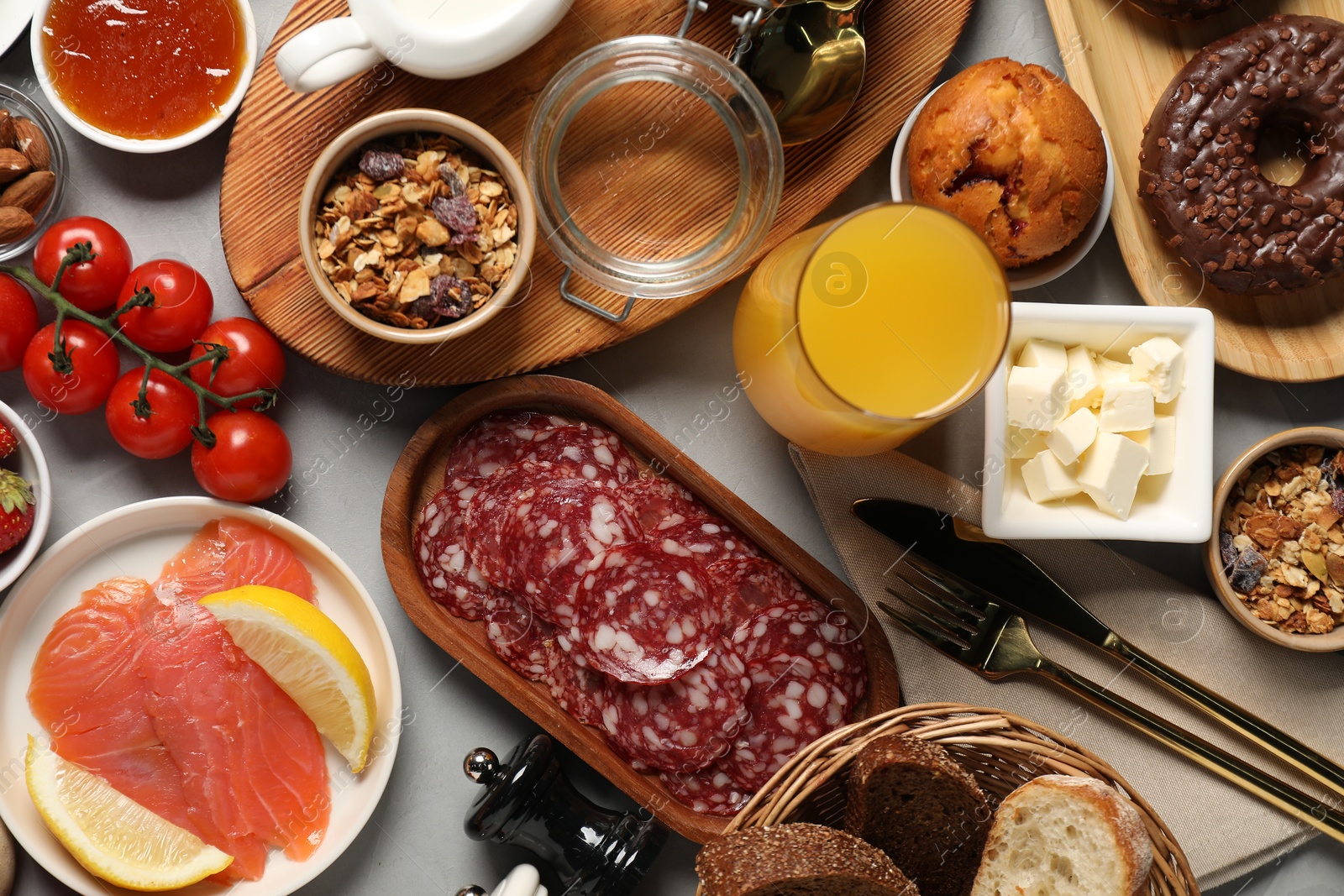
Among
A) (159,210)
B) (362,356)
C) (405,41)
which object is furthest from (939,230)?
(159,210)

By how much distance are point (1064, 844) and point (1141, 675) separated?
14.3 inches

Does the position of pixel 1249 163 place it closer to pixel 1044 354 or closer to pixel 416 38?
pixel 1044 354

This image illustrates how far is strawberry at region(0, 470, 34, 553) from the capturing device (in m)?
1.27

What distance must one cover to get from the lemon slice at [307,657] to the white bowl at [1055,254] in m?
1.02

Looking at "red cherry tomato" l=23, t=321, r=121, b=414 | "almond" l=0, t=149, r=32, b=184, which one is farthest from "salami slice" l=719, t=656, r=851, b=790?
"almond" l=0, t=149, r=32, b=184

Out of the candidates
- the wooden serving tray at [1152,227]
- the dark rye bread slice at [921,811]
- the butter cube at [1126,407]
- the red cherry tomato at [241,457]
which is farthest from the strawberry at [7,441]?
the wooden serving tray at [1152,227]

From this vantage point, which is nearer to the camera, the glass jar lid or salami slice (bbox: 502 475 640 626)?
the glass jar lid

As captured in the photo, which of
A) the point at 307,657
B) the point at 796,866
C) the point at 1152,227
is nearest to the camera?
the point at 796,866

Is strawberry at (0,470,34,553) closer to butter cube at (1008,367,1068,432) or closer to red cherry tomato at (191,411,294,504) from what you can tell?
red cherry tomato at (191,411,294,504)

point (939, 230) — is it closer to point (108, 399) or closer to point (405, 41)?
point (405, 41)

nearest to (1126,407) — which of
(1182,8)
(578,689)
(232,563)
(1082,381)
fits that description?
(1082,381)

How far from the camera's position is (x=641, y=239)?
1338mm

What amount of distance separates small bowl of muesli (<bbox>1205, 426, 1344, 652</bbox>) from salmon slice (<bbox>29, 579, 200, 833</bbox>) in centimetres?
157

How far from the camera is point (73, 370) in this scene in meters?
1.30
